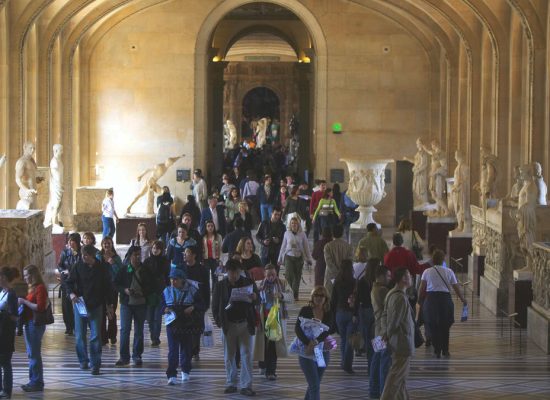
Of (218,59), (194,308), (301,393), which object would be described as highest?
(218,59)

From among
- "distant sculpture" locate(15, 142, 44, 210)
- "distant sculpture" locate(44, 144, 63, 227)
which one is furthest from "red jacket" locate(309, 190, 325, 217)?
"distant sculpture" locate(15, 142, 44, 210)

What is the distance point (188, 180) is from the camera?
107ft

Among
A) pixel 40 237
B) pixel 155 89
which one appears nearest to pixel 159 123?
pixel 155 89

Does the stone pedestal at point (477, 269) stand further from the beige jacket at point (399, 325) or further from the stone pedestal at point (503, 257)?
the beige jacket at point (399, 325)

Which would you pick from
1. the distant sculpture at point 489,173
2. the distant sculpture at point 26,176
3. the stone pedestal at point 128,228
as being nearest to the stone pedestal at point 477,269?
the distant sculpture at point 489,173

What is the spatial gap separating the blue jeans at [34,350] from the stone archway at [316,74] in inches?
801

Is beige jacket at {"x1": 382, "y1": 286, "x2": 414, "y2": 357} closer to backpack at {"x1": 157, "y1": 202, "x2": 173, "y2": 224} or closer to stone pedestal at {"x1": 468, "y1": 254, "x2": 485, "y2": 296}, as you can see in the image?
stone pedestal at {"x1": 468, "y1": 254, "x2": 485, "y2": 296}

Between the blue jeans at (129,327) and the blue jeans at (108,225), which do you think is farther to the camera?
the blue jeans at (108,225)

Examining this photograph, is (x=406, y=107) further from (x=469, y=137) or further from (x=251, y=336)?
(x=251, y=336)

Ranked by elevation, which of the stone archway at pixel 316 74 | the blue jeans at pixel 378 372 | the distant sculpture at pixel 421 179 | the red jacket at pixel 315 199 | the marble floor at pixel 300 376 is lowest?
the marble floor at pixel 300 376

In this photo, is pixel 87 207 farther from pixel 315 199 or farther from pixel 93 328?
pixel 93 328

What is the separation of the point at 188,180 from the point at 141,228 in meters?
16.8

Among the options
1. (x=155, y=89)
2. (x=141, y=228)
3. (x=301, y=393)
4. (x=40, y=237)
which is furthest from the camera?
(x=155, y=89)

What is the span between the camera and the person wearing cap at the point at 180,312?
41.0 ft
